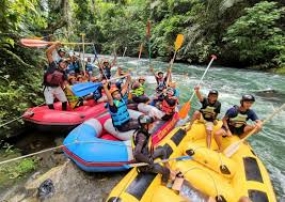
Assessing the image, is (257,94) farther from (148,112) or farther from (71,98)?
(71,98)

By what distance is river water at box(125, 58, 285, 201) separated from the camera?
17.0ft

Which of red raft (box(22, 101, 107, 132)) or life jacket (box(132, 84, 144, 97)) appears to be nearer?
red raft (box(22, 101, 107, 132))

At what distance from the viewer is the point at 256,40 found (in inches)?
526

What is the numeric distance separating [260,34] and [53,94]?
1044cm

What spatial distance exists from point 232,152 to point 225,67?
11.3 m

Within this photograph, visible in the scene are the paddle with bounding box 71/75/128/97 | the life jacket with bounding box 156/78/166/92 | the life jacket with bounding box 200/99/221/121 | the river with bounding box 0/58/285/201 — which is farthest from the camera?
the life jacket with bounding box 156/78/166/92

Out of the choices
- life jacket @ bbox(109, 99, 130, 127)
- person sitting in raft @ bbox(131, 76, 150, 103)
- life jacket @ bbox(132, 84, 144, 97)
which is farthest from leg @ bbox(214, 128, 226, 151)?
life jacket @ bbox(132, 84, 144, 97)

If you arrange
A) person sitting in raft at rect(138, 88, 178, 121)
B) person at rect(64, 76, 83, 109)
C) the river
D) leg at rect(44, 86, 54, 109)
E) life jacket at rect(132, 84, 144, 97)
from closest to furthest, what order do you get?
the river < person sitting in raft at rect(138, 88, 178, 121) < leg at rect(44, 86, 54, 109) < life jacket at rect(132, 84, 144, 97) < person at rect(64, 76, 83, 109)

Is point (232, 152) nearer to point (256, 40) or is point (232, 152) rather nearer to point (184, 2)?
point (256, 40)

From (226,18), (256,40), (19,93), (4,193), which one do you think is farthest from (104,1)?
(4,193)

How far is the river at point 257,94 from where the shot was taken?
511 cm

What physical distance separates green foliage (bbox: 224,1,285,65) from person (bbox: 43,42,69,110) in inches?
376

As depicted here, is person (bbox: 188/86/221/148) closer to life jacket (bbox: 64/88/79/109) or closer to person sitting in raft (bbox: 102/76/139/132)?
person sitting in raft (bbox: 102/76/139/132)

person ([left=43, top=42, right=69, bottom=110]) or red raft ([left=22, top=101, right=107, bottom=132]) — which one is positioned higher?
person ([left=43, top=42, right=69, bottom=110])
